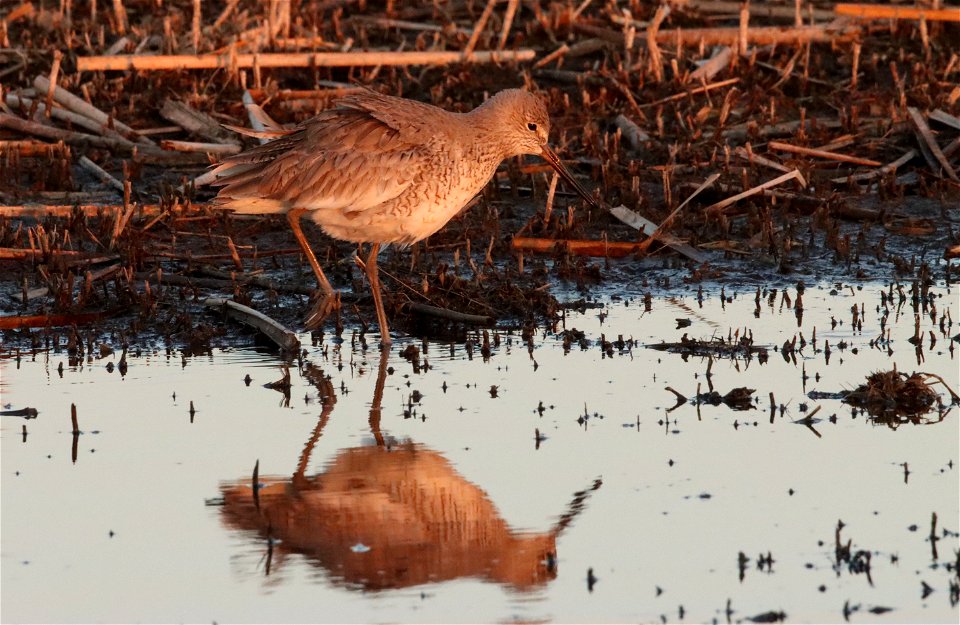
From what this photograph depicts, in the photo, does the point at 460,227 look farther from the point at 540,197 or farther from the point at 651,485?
the point at 651,485

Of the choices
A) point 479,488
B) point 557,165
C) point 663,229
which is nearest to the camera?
point 479,488

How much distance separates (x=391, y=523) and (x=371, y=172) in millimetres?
2747

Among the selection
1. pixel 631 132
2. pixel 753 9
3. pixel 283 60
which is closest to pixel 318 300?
pixel 631 132

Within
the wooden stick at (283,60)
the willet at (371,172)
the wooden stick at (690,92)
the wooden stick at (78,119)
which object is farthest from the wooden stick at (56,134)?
the wooden stick at (690,92)

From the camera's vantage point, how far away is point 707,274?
9102 millimetres

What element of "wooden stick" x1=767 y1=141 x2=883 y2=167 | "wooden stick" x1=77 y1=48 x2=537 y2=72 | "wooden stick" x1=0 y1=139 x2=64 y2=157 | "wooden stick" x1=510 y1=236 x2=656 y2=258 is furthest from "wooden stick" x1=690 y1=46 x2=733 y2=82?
"wooden stick" x1=0 y1=139 x2=64 y2=157

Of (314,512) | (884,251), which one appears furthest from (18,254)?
(884,251)

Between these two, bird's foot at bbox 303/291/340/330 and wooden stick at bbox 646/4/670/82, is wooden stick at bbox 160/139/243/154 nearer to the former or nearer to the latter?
bird's foot at bbox 303/291/340/330

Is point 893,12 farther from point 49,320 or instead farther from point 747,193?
point 49,320

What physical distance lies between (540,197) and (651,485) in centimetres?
477

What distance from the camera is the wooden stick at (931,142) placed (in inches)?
402

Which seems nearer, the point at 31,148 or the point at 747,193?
the point at 747,193

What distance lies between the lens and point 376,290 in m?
7.93

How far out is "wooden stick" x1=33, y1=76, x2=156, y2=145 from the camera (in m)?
10.6
